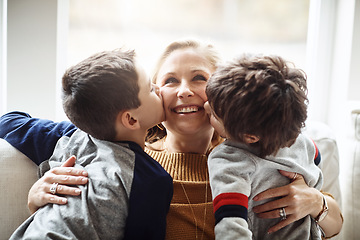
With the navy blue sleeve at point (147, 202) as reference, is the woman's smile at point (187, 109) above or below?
above

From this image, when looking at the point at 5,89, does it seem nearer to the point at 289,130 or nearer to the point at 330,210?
the point at 289,130

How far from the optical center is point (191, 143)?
5.00 ft

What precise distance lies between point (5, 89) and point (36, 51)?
11.9 inches

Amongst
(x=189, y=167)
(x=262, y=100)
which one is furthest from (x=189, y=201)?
(x=262, y=100)

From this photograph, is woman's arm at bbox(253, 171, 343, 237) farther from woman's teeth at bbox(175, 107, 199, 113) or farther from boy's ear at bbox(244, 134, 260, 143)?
woman's teeth at bbox(175, 107, 199, 113)

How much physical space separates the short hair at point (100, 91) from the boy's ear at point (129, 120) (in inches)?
1.0

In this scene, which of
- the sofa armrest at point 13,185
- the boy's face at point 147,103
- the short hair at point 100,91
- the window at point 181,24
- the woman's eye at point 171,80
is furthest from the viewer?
the window at point 181,24

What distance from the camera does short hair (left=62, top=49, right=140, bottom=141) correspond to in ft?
3.57

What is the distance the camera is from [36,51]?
1.92 metres

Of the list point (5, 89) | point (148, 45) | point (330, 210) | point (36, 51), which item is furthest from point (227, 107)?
point (5, 89)

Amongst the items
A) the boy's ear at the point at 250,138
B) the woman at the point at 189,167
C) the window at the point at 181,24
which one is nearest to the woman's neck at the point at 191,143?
the woman at the point at 189,167

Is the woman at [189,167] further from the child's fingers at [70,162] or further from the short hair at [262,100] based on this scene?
the short hair at [262,100]

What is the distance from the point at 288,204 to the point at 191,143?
0.54 m

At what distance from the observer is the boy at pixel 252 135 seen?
1.01 metres
